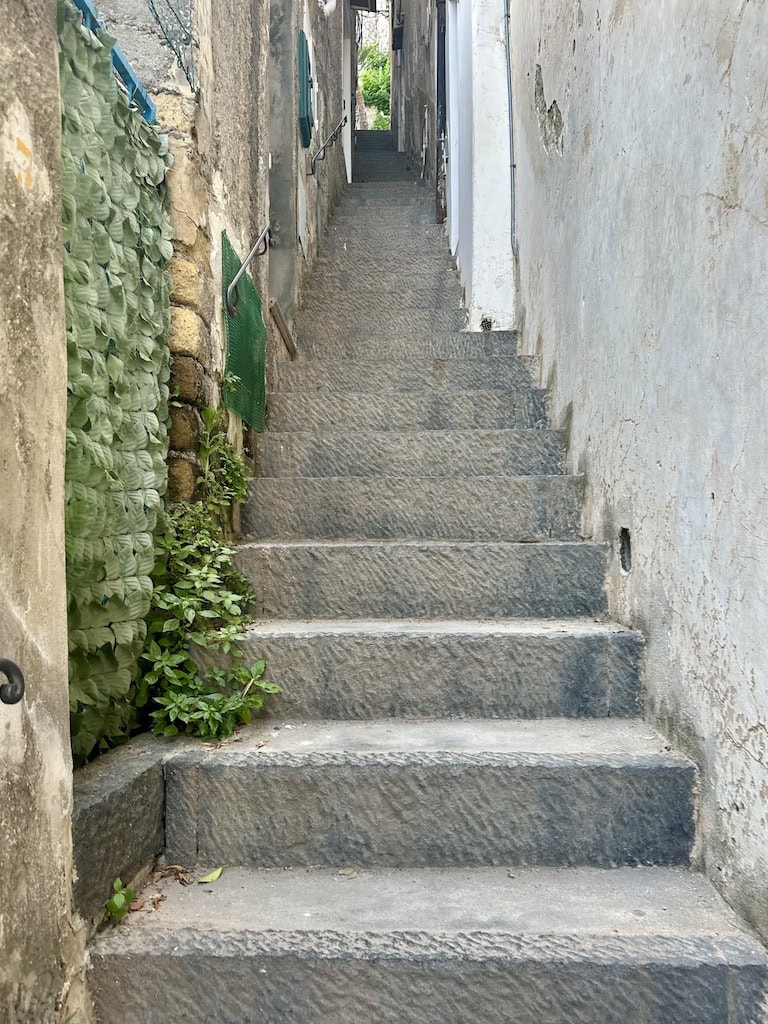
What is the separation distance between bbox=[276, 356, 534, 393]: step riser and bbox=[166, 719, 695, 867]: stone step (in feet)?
7.51

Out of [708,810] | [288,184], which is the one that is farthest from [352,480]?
[288,184]

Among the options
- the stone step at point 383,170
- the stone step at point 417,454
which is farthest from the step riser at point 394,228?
the stone step at point 417,454

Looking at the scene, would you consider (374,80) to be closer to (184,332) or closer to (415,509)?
(415,509)

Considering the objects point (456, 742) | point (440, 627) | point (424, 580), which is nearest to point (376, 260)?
point (424, 580)

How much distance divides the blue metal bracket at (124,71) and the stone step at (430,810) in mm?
1541

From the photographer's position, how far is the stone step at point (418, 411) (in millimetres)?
3289

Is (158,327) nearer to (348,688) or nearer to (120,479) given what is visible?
(120,479)

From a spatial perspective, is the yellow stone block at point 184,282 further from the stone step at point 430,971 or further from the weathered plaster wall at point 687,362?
the stone step at point 430,971


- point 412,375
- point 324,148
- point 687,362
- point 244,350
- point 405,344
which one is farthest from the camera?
point 324,148

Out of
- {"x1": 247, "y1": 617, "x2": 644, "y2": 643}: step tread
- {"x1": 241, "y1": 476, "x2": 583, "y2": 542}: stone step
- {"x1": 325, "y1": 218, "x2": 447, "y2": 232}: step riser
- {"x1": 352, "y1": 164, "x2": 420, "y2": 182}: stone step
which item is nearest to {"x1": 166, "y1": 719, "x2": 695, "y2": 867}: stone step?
{"x1": 247, "y1": 617, "x2": 644, "y2": 643}: step tread

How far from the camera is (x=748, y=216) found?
4.67 feet

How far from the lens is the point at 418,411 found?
3.29 metres

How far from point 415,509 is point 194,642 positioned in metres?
1.02

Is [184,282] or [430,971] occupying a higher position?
[184,282]
